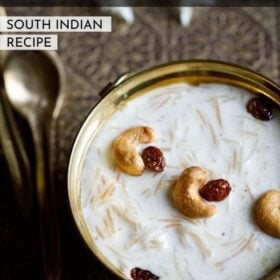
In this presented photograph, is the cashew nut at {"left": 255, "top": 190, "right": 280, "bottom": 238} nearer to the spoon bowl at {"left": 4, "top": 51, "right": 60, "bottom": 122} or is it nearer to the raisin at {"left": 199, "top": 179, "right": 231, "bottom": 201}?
the raisin at {"left": 199, "top": 179, "right": 231, "bottom": 201}

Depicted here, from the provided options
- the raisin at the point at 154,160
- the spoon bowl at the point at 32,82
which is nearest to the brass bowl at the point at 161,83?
the raisin at the point at 154,160

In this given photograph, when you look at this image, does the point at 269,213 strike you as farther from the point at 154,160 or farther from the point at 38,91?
the point at 38,91

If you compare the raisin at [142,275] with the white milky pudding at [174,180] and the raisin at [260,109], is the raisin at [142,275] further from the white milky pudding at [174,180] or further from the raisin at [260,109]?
the raisin at [260,109]

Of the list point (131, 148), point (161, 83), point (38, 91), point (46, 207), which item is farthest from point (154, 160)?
point (38, 91)

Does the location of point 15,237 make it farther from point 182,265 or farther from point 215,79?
point 215,79

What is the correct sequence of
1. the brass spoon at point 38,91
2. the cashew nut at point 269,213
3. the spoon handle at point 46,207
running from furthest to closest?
the brass spoon at point 38,91, the spoon handle at point 46,207, the cashew nut at point 269,213

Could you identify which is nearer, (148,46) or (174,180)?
(174,180)
